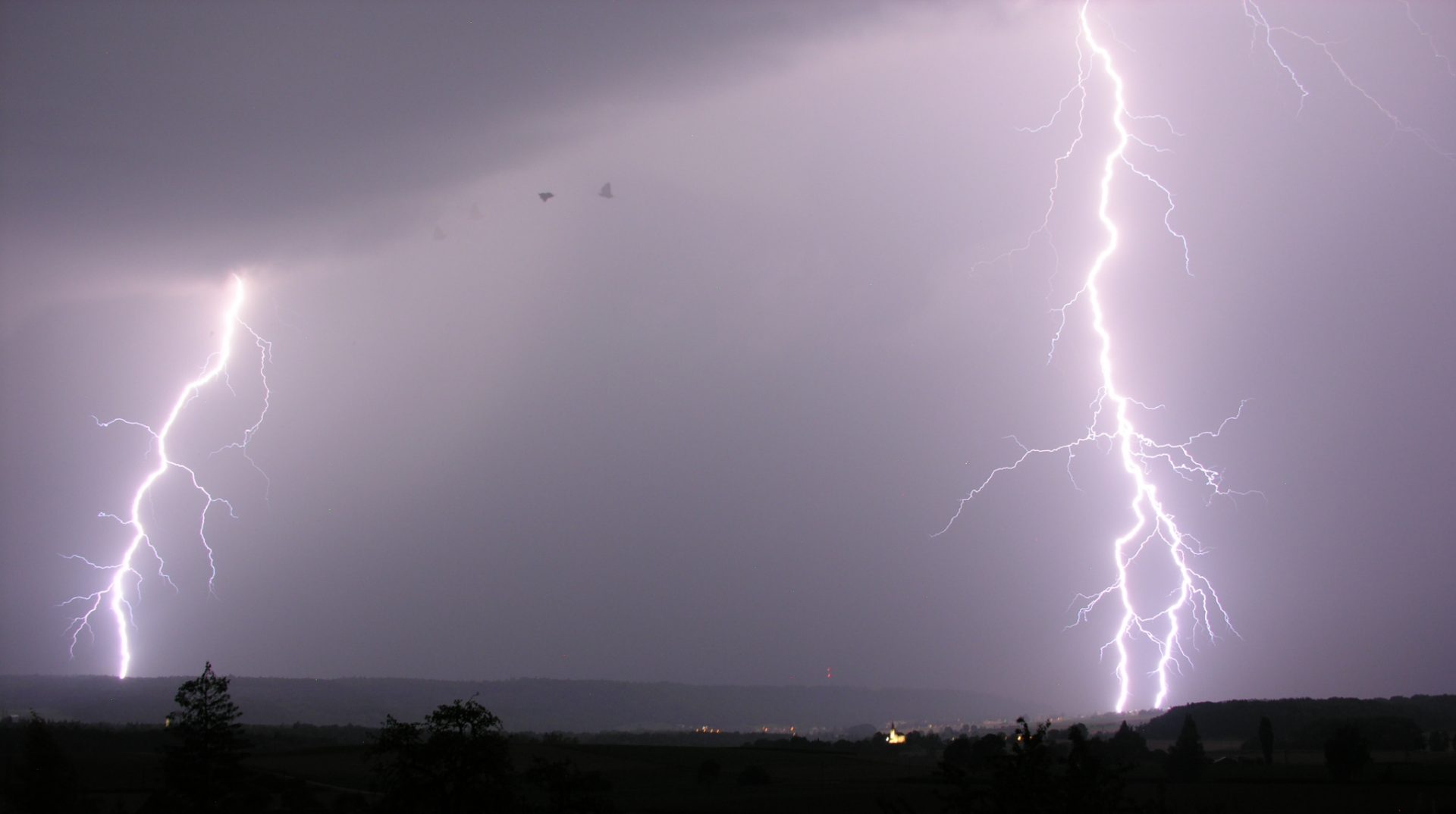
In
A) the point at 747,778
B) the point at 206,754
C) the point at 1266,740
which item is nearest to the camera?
the point at 206,754

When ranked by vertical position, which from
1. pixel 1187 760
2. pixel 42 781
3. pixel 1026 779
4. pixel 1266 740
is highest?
pixel 1026 779

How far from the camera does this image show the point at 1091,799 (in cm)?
1130

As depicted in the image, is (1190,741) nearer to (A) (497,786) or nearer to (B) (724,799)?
(B) (724,799)

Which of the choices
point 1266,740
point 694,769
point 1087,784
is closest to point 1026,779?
point 1087,784

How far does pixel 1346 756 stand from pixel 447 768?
48853 mm

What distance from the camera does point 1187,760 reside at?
50.7m

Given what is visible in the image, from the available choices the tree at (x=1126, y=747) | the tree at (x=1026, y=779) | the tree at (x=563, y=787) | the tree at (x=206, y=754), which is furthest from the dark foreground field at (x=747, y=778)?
the tree at (x=1026, y=779)

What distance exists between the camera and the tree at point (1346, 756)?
4722 cm

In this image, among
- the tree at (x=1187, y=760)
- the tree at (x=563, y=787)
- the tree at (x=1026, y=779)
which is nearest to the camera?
the tree at (x=1026, y=779)

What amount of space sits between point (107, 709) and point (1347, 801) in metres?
134

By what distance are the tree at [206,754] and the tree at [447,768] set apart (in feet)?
14.2

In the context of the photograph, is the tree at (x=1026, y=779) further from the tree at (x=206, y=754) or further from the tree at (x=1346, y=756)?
the tree at (x=1346, y=756)

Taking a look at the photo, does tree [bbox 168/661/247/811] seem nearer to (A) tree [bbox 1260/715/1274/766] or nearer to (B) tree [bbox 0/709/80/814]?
(B) tree [bbox 0/709/80/814]

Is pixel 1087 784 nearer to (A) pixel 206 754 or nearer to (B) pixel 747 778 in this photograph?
(A) pixel 206 754
